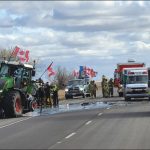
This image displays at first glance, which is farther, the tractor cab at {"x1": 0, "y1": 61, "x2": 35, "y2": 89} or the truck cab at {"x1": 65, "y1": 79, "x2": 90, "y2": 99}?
the truck cab at {"x1": 65, "y1": 79, "x2": 90, "y2": 99}

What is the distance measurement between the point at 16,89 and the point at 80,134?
11022 millimetres

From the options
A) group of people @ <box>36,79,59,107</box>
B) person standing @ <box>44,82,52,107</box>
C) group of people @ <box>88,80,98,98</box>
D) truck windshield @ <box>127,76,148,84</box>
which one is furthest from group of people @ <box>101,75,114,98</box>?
person standing @ <box>44,82,52,107</box>

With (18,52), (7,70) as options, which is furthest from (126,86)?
(7,70)

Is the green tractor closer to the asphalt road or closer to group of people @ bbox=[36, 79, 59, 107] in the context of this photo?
the asphalt road

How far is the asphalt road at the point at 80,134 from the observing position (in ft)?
49.2

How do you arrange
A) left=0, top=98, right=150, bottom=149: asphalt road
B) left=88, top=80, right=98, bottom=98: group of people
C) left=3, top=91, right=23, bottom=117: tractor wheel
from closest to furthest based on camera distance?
left=0, top=98, right=150, bottom=149: asphalt road < left=3, top=91, right=23, bottom=117: tractor wheel < left=88, top=80, right=98, bottom=98: group of people

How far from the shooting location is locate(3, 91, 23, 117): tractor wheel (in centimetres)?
2678

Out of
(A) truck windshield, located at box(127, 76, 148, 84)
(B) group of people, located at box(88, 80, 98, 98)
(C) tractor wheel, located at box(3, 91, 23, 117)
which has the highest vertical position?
(A) truck windshield, located at box(127, 76, 148, 84)

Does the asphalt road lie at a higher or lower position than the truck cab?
lower

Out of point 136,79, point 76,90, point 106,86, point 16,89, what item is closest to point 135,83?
point 136,79

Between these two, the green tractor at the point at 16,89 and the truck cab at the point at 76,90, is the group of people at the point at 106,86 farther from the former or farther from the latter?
the green tractor at the point at 16,89

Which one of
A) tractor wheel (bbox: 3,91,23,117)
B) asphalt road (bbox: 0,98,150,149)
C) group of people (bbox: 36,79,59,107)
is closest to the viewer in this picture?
asphalt road (bbox: 0,98,150,149)

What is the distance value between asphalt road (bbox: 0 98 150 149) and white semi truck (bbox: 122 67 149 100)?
19.7 m

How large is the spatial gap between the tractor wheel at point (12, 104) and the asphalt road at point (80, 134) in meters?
2.60
